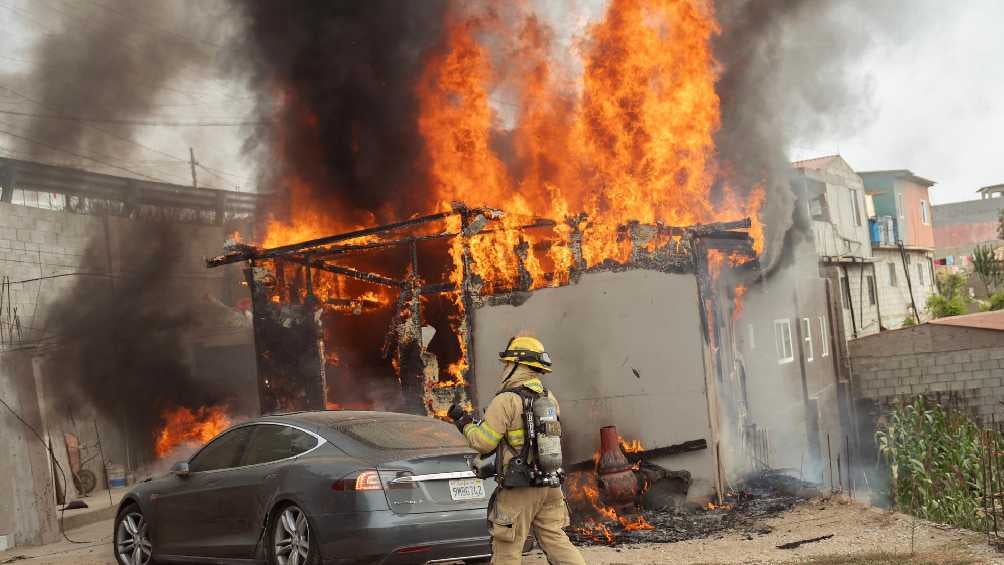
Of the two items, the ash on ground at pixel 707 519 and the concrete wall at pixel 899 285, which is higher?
the concrete wall at pixel 899 285

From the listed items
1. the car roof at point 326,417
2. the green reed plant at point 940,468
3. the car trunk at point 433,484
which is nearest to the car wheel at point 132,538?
the car roof at point 326,417

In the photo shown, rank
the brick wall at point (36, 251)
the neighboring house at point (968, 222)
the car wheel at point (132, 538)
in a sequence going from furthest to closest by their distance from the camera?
the neighboring house at point (968, 222) → the brick wall at point (36, 251) → the car wheel at point (132, 538)

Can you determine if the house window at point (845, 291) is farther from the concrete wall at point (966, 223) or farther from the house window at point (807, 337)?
the concrete wall at point (966, 223)

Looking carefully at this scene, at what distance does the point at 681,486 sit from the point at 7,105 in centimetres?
1460

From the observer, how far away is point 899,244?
37.0 meters

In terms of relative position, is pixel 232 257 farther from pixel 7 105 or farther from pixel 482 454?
pixel 482 454

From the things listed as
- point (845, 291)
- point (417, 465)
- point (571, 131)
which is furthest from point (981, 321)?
point (417, 465)

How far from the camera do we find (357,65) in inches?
681

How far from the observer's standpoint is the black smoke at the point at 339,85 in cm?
1675

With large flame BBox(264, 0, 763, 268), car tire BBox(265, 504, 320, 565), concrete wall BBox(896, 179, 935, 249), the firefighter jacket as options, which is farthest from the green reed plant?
concrete wall BBox(896, 179, 935, 249)

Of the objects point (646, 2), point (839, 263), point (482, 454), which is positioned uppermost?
point (646, 2)

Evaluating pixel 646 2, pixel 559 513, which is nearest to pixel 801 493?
pixel 559 513

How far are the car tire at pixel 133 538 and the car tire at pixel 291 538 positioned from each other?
1708 mm

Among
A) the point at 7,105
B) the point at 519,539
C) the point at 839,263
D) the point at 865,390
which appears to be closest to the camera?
the point at 519,539
